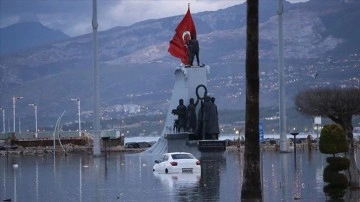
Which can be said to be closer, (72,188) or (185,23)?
(72,188)

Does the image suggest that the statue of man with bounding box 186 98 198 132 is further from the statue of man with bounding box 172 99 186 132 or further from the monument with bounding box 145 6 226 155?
the statue of man with bounding box 172 99 186 132

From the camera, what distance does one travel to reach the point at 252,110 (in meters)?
25.8

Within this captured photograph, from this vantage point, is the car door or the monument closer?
the car door

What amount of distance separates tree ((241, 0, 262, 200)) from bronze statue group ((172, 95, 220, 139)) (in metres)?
36.0

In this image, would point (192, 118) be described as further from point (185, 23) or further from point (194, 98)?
point (185, 23)

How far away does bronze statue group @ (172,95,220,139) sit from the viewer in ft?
204

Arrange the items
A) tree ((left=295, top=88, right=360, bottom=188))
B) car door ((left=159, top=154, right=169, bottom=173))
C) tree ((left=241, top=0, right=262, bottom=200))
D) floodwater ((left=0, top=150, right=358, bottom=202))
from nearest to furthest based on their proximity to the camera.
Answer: tree ((left=241, top=0, right=262, bottom=200)), floodwater ((left=0, top=150, right=358, bottom=202)), tree ((left=295, top=88, right=360, bottom=188)), car door ((left=159, top=154, right=169, bottom=173))

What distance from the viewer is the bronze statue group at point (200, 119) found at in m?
62.2

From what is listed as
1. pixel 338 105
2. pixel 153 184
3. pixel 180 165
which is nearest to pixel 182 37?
pixel 180 165

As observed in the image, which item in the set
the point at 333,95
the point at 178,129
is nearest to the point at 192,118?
the point at 178,129

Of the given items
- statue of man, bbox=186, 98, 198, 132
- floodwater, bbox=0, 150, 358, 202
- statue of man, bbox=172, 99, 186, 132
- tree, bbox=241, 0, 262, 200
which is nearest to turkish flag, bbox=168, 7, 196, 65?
statue of man, bbox=172, 99, 186, 132

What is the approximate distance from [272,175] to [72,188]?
9122 millimetres

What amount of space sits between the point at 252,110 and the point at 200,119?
36.7 metres

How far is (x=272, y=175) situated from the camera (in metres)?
41.4
